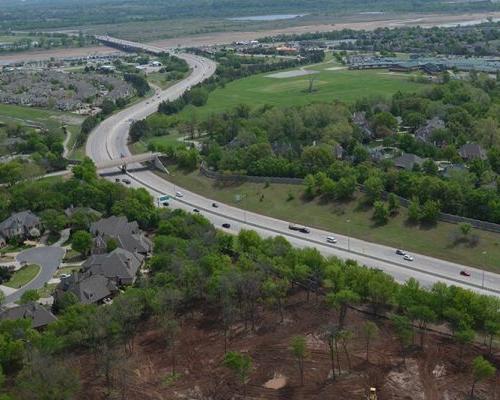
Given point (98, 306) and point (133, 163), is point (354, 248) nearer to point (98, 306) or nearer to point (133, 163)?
point (98, 306)

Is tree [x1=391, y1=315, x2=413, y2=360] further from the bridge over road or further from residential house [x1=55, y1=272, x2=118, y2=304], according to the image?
the bridge over road

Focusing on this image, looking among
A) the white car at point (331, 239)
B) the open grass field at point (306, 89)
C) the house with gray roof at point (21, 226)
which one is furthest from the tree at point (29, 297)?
the open grass field at point (306, 89)

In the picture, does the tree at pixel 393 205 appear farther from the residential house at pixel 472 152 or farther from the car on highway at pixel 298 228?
the residential house at pixel 472 152

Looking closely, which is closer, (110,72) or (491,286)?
(491,286)

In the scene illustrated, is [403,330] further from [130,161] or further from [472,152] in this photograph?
[130,161]

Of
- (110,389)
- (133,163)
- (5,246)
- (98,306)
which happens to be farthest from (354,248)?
(133,163)

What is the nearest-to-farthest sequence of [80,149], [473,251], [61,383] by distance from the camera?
[61,383]
[473,251]
[80,149]
